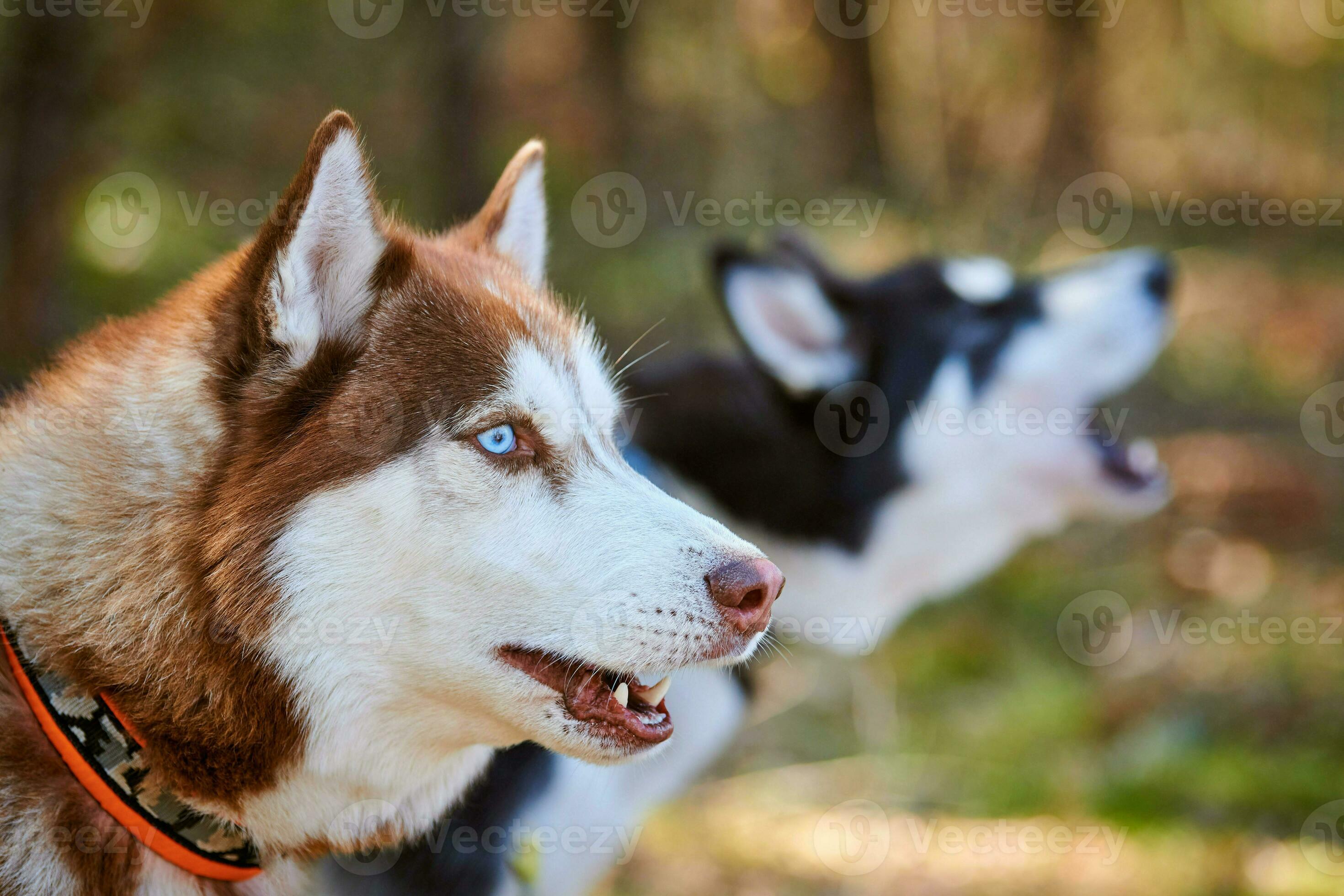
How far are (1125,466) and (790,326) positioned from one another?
138cm

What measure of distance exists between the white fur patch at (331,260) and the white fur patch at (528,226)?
0.66 meters

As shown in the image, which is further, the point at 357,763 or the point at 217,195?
the point at 217,195

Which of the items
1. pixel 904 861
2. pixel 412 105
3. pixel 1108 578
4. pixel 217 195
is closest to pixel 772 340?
pixel 904 861

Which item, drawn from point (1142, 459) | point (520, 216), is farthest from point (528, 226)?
point (1142, 459)

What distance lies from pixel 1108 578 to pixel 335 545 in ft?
18.4

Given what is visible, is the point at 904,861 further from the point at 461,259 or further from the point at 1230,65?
the point at 1230,65

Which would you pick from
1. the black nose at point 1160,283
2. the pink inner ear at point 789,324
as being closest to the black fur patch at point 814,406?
the pink inner ear at point 789,324

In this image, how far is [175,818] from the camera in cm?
205

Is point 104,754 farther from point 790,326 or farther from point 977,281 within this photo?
point 977,281

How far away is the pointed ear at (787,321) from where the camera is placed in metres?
3.90

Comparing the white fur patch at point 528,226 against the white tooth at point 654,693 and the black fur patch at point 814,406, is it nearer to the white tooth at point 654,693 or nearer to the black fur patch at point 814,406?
the black fur patch at point 814,406

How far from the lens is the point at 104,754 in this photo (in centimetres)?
201

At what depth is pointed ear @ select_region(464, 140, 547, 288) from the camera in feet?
9.13

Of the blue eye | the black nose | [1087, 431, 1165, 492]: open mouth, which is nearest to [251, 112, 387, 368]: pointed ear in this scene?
the blue eye
